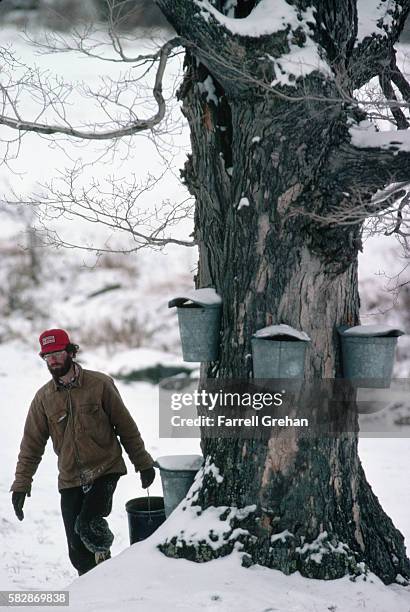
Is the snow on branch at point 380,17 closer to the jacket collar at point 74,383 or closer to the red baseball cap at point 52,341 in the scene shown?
the red baseball cap at point 52,341

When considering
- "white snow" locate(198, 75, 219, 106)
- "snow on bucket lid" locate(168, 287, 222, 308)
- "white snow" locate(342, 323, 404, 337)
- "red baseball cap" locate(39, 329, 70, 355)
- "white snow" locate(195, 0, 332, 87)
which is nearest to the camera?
"white snow" locate(195, 0, 332, 87)

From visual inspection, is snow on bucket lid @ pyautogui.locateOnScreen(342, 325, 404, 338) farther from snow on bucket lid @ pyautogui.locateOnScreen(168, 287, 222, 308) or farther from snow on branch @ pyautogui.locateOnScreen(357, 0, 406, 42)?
snow on branch @ pyautogui.locateOnScreen(357, 0, 406, 42)

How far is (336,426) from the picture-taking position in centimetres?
482

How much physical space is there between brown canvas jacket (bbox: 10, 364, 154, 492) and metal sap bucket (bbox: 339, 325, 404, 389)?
1576mm

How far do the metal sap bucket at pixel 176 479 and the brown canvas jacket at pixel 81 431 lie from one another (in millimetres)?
211

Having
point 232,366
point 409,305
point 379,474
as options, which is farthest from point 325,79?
point 409,305

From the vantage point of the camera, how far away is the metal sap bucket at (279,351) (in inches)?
174

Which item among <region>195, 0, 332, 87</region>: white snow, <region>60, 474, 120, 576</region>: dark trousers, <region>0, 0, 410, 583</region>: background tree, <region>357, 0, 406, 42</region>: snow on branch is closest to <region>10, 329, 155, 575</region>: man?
<region>60, 474, 120, 576</region>: dark trousers

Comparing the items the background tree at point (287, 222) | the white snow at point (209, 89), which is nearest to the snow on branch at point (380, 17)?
the background tree at point (287, 222)

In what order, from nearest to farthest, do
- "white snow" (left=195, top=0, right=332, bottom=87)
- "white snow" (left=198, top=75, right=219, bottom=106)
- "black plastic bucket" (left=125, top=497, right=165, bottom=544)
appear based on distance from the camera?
"white snow" (left=195, top=0, right=332, bottom=87) → "white snow" (left=198, top=75, right=219, bottom=106) → "black plastic bucket" (left=125, top=497, right=165, bottom=544)

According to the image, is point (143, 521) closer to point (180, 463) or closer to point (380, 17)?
point (180, 463)

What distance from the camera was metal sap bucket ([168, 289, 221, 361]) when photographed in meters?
4.89

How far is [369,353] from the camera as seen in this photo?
473cm

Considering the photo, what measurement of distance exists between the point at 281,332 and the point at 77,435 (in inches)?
66.8
